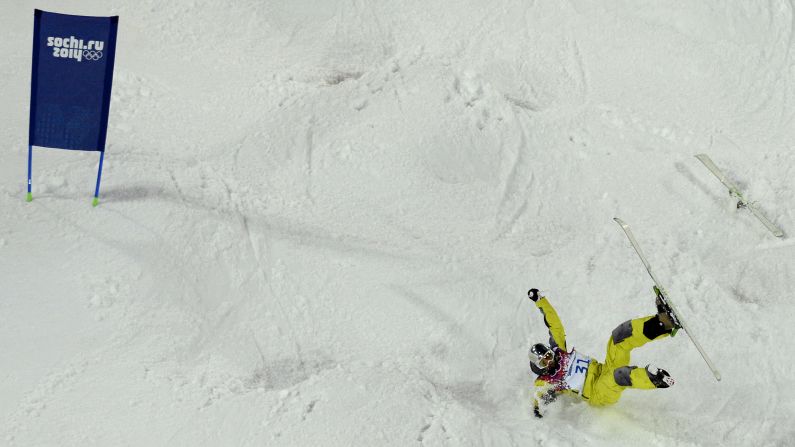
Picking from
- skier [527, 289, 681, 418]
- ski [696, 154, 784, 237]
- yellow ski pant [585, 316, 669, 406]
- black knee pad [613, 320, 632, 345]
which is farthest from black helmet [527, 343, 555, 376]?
ski [696, 154, 784, 237]

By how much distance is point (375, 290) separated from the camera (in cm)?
1037

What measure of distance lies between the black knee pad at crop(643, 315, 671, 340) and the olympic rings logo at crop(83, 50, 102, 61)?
22.8 feet

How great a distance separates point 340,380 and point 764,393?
5.02 meters

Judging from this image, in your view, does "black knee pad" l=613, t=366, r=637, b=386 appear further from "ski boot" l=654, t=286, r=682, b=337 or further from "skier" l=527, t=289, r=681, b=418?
"ski boot" l=654, t=286, r=682, b=337

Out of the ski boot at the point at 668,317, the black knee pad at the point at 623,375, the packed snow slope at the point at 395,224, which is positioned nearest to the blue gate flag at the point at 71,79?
the packed snow slope at the point at 395,224

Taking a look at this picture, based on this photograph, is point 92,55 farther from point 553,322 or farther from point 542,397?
point 542,397

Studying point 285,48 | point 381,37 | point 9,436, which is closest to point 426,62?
point 381,37

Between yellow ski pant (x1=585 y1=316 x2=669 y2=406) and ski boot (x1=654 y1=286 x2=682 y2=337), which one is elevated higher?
ski boot (x1=654 y1=286 x2=682 y2=337)

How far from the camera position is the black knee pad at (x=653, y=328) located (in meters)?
8.55

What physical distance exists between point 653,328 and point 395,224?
3.95 meters

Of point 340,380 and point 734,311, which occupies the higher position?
point 734,311

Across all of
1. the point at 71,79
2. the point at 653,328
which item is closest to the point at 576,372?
the point at 653,328

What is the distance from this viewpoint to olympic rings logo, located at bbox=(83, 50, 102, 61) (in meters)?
9.70

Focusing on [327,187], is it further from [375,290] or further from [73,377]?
[73,377]
